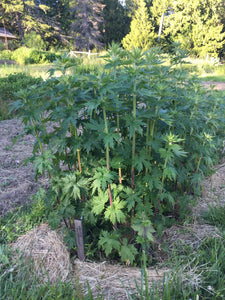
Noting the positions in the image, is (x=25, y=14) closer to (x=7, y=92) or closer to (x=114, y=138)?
(x=7, y=92)

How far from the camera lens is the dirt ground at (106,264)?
199cm

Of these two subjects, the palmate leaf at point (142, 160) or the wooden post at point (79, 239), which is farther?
the wooden post at point (79, 239)

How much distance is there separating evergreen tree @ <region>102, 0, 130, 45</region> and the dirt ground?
1327 inches

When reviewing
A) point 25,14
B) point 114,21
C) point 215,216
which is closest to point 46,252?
point 215,216

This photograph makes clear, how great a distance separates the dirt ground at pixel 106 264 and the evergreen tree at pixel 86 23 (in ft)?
100

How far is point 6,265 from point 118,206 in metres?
1.15

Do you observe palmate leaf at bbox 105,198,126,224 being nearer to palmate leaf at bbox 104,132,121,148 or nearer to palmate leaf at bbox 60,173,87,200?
palmate leaf at bbox 60,173,87,200

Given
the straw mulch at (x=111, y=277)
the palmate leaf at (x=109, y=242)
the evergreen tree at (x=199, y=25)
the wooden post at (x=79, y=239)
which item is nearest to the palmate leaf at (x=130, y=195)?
the palmate leaf at (x=109, y=242)

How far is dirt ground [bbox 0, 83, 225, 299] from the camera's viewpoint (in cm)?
199

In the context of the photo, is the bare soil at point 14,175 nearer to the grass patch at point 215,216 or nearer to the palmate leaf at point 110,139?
the palmate leaf at point 110,139

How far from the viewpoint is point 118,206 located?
198 centimetres

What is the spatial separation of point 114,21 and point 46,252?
3809 centimetres

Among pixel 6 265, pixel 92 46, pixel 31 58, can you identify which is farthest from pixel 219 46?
pixel 6 265

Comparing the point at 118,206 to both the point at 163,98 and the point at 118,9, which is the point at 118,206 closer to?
the point at 163,98
